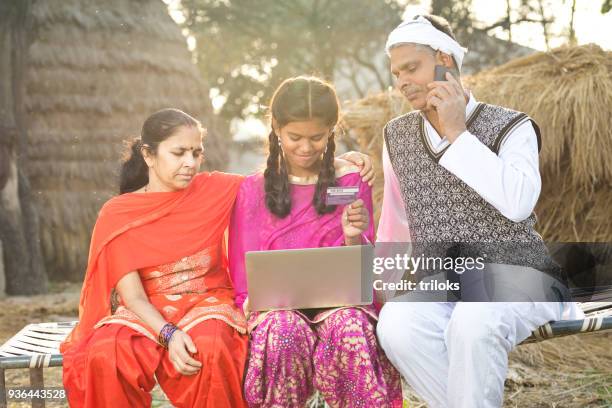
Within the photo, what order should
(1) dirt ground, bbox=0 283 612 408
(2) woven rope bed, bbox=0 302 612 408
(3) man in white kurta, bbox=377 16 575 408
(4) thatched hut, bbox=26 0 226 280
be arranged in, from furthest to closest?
(4) thatched hut, bbox=26 0 226 280, (1) dirt ground, bbox=0 283 612 408, (2) woven rope bed, bbox=0 302 612 408, (3) man in white kurta, bbox=377 16 575 408

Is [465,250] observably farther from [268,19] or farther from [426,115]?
[268,19]

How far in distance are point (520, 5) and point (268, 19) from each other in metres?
4.32

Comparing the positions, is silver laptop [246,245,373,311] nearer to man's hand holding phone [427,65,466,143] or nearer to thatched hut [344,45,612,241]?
man's hand holding phone [427,65,466,143]

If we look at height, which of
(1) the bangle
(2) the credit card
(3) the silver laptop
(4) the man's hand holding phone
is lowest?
(1) the bangle

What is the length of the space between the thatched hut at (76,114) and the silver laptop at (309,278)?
633 centimetres

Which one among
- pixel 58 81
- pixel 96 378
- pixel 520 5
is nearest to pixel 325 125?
pixel 96 378

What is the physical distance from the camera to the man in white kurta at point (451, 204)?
265 cm

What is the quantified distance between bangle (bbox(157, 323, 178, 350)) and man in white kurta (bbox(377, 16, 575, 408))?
72 centimetres

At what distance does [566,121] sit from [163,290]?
9.55 feet

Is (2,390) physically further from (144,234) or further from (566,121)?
(566,121)

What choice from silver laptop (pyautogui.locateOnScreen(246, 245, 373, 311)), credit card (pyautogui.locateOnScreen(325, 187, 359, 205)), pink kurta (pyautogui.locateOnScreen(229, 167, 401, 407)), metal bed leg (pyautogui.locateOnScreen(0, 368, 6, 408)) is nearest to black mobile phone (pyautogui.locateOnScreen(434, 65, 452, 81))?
credit card (pyautogui.locateOnScreen(325, 187, 359, 205))

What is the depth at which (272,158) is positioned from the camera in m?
3.23

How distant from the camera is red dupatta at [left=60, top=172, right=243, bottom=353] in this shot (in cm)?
307

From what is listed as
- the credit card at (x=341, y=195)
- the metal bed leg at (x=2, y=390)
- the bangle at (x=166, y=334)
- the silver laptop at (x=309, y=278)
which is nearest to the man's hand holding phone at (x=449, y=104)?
the credit card at (x=341, y=195)
